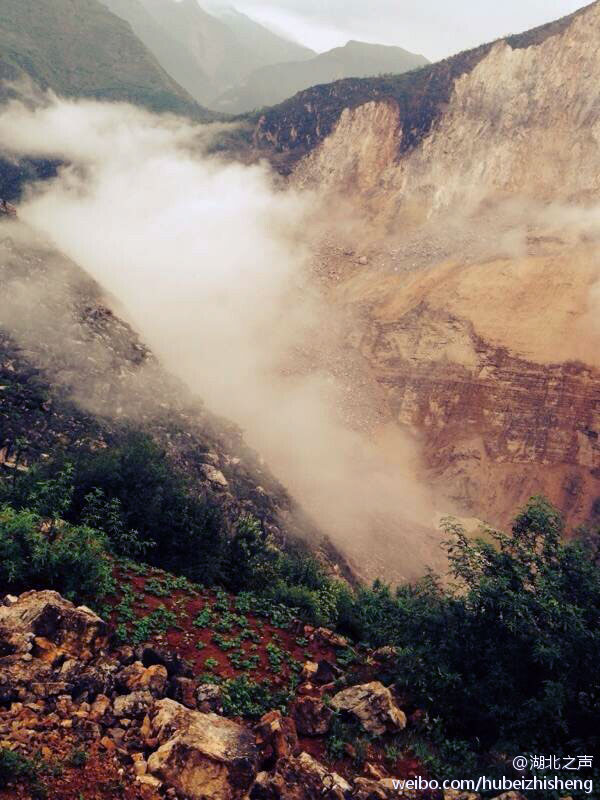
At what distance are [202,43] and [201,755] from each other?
136850 mm

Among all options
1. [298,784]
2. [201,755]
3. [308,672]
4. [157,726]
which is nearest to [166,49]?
[308,672]

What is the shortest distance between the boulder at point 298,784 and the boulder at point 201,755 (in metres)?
0.15

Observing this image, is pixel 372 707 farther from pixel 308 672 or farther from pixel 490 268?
pixel 490 268

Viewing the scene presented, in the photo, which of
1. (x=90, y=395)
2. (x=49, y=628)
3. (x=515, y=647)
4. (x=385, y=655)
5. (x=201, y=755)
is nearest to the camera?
(x=201, y=755)

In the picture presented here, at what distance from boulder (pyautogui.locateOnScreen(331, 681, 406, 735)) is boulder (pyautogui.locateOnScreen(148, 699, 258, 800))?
1738mm

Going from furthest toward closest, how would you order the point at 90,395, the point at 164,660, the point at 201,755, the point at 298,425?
the point at 298,425, the point at 90,395, the point at 164,660, the point at 201,755

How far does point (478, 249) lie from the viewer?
37375 millimetres

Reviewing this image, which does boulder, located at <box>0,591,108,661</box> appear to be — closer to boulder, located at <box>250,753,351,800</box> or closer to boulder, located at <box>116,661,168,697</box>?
boulder, located at <box>116,661,168,697</box>

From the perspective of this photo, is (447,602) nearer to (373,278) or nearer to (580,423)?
(580,423)

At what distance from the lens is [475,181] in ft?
133

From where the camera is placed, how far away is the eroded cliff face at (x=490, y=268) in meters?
30.9

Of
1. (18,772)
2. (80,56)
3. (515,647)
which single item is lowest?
(18,772)

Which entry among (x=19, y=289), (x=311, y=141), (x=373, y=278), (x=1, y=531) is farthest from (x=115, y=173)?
(x=1, y=531)

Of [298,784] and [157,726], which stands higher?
[157,726]
